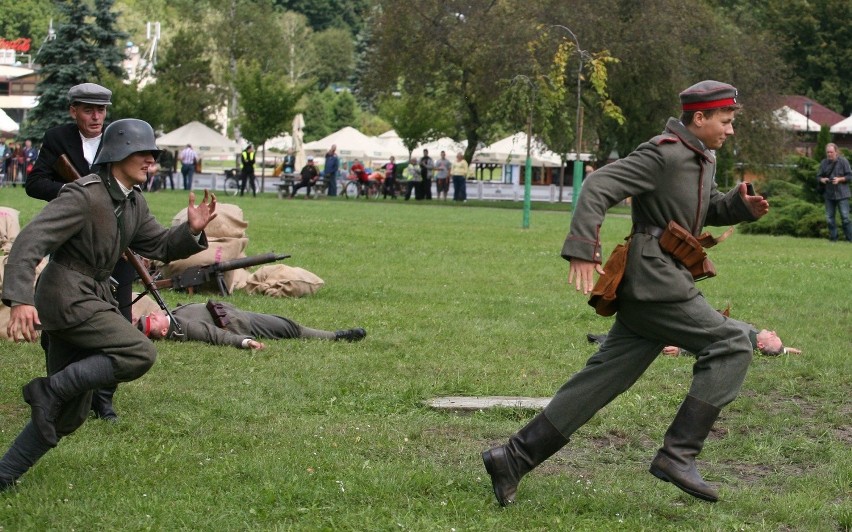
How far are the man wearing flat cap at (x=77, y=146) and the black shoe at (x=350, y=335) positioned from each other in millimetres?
2995

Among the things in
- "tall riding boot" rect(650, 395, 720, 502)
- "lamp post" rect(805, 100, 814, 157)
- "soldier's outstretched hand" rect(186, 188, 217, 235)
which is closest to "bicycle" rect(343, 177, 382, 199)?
"lamp post" rect(805, 100, 814, 157)

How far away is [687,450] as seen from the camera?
586 centimetres

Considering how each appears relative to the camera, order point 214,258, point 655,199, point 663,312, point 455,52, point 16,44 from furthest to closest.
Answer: point 16,44
point 455,52
point 214,258
point 655,199
point 663,312

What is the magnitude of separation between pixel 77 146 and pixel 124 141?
191 centimetres

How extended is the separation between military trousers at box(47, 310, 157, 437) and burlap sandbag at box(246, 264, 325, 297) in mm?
7723

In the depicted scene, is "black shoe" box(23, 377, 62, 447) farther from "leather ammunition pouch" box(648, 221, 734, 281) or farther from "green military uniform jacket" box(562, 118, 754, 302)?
"leather ammunition pouch" box(648, 221, 734, 281)

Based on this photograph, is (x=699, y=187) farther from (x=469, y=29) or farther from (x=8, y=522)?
(x=469, y=29)

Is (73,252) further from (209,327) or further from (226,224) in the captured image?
(226,224)

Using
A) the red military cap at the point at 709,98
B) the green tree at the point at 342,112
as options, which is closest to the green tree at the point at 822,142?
the red military cap at the point at 709,98

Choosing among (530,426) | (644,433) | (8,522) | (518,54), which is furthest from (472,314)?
(518,54)

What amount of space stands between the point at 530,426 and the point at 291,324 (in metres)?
5.13

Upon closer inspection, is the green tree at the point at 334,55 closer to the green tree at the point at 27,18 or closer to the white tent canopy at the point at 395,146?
the green tree at the point at 27,18

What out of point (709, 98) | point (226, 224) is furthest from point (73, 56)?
point (709, 98)

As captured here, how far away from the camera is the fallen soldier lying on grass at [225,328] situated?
10.4 metres
